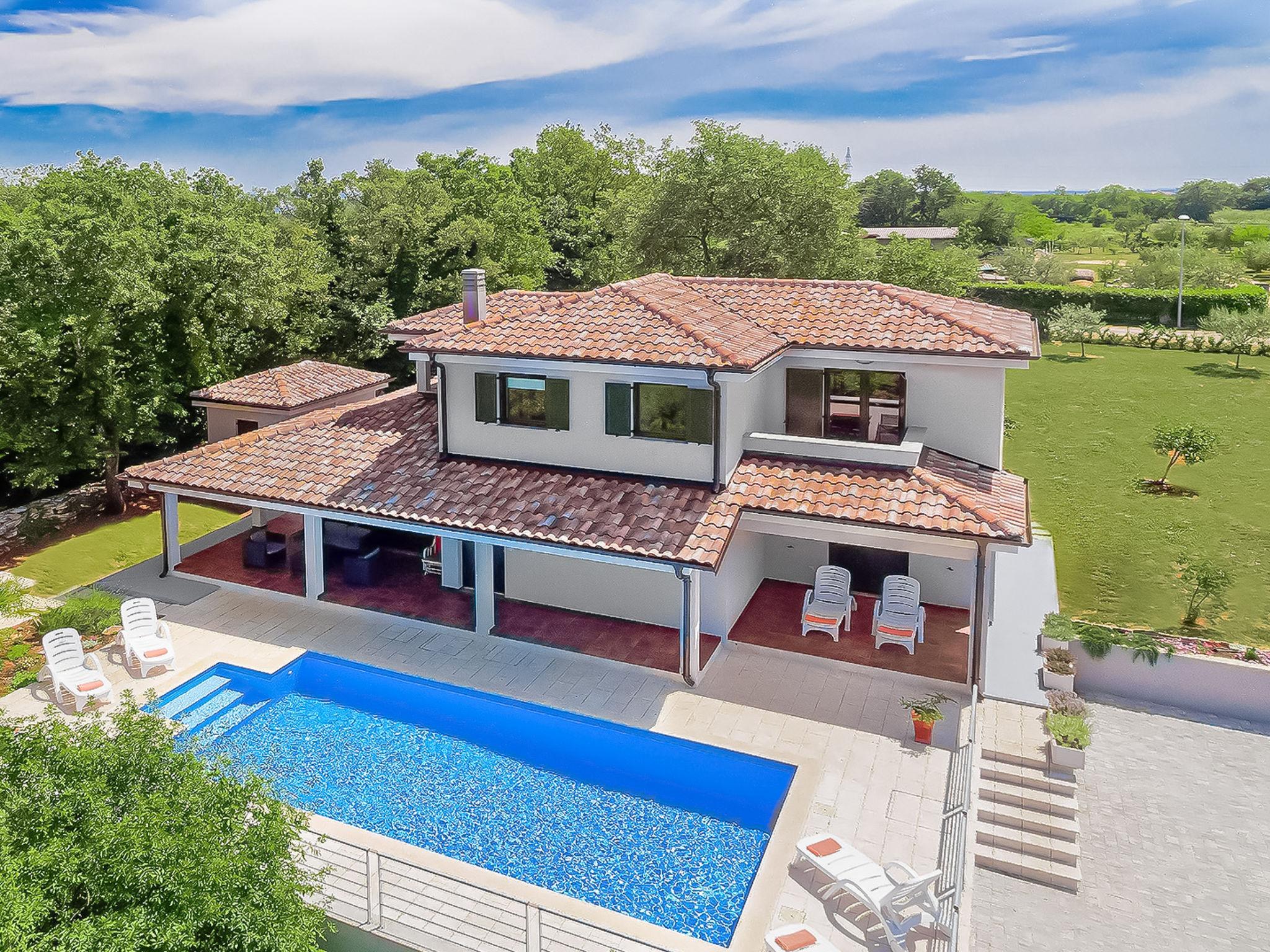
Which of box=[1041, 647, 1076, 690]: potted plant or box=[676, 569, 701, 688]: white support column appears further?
box=[676, 569, 701, 688]: white support column

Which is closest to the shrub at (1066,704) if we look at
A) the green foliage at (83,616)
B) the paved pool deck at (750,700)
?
the paved pool deck at (750,700)

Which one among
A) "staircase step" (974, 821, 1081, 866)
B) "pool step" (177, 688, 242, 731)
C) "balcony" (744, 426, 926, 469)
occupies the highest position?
"balcony" (744, 426, 926, 469)

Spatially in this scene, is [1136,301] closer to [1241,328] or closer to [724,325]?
[1241,328]

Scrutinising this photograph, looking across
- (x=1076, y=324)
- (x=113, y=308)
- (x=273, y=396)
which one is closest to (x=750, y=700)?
(x=273, y=396)

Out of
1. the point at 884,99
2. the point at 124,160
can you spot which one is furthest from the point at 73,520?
the point at 884,99

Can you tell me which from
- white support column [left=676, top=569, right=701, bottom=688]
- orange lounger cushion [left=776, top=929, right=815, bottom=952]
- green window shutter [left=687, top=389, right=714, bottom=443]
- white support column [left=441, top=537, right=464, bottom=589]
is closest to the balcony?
green window shutter [left=687, top=389, right=714, bottom=443]

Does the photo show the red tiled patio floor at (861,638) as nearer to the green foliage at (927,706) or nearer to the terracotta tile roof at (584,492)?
the green foliage at (927,706)

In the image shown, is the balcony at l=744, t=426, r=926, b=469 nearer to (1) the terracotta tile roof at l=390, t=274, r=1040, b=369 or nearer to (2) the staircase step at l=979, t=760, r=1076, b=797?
(1) the terracotta tile roof at l=390, t=274, r=1040, b=369
